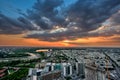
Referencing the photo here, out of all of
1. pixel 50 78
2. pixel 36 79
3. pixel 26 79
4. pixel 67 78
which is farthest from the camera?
pixel 67 78

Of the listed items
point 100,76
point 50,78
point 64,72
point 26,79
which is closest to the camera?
point 100,76

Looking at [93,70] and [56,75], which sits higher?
[93,70]

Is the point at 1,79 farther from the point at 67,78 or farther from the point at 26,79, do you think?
the point at 67,78

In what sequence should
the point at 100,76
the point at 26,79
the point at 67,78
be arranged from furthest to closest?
1. the point at 67,78
2. the point at 26,79
3. the point at 100,76

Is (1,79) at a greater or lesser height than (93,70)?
lesser

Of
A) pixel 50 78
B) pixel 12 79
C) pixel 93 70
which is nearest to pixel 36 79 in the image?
pixel 50 78

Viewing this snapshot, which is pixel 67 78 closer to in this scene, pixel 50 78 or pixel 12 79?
pixel 50 78

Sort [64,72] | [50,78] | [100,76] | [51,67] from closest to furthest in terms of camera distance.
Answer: [100,76] → [50,78] → [64,72] → [51,67]

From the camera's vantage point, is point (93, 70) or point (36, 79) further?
point (36, 79)

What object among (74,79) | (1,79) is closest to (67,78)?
(74,79)
